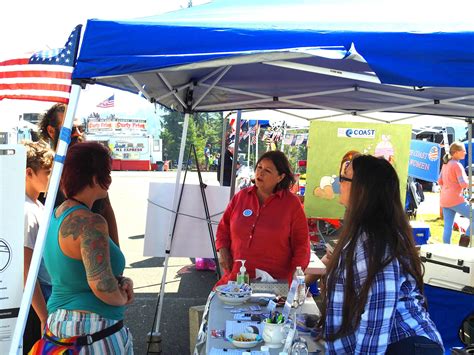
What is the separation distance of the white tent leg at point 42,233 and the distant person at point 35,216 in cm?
49

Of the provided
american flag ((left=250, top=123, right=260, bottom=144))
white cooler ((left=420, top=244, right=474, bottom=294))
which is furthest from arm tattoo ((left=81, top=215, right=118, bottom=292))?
american flag ((left=250, top=123, right=260, bottom=144))

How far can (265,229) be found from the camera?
3238 millimetres

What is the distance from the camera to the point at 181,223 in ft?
15.4

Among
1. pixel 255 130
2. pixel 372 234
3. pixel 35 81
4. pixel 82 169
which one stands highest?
pixel 255 130

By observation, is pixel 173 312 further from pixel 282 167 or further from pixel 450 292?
pixel 450 292

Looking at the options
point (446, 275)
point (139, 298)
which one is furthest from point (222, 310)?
point (139, 298)

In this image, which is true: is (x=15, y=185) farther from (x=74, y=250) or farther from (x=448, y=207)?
(x=448, y=207)

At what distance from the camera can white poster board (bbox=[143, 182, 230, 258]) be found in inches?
186

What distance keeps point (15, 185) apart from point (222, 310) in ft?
4.16

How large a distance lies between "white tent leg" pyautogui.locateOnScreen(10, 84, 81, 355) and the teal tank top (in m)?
0.06

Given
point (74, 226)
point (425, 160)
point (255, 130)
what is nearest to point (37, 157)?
point (74, 226)

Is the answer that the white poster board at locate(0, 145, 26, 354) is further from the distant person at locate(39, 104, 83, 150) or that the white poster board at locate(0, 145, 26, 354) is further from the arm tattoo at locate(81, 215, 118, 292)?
the distant person at locate(39, 104, 83, 150)

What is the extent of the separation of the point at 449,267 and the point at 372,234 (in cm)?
223

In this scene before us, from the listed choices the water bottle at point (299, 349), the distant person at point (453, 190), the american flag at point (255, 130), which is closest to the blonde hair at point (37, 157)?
the water bottle at point (299, 349)
